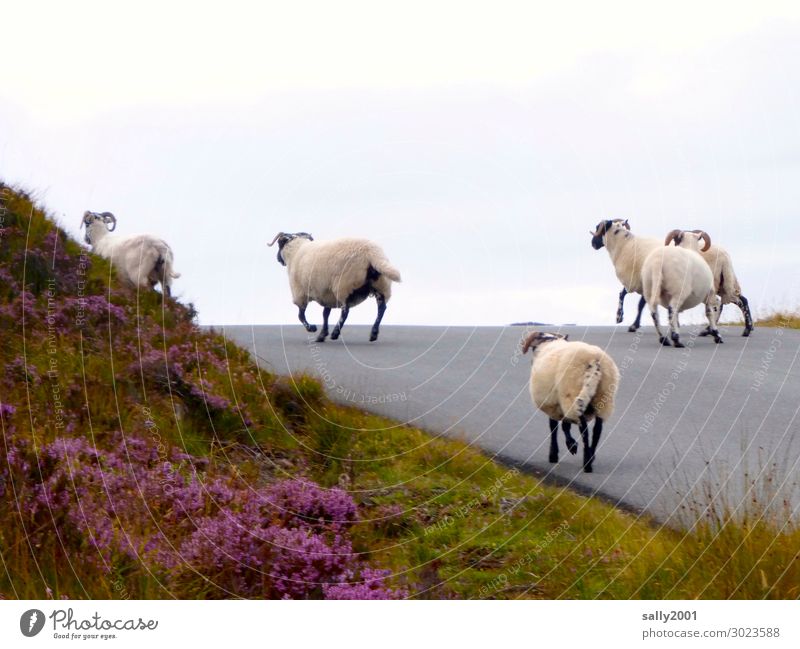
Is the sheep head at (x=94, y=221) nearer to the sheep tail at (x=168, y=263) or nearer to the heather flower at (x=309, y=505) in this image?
the sheep tail at (x=168, y=263)

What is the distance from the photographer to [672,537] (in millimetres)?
8242

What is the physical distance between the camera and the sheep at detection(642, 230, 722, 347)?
18125mm

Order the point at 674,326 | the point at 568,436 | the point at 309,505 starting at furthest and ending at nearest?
the point at 674,326 < the point at 568,436 < the point at 309,505

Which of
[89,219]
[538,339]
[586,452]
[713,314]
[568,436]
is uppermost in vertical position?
[89,219]

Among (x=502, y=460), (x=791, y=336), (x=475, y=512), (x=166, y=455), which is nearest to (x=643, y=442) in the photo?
(x=502, y=460)

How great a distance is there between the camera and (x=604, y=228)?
64.7ft

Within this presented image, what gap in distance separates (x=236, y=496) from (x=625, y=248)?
1216 centimetres

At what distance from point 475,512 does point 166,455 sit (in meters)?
2.34

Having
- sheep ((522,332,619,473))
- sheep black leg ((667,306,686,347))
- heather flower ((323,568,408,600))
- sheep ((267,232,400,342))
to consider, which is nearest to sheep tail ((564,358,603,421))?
sheep ((522,332,619,473))

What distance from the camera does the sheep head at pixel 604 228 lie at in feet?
64.5

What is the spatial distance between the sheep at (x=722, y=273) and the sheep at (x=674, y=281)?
1245 mm

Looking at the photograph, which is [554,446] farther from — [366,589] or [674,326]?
[674,326]

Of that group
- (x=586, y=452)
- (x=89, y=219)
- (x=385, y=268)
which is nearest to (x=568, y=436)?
(x=586, y=452)

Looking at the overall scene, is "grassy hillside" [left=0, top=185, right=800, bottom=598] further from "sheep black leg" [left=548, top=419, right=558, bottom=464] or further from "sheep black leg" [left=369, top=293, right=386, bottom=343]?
"sheep black leg" [left=369, top=293, right=386, bottom=343]
